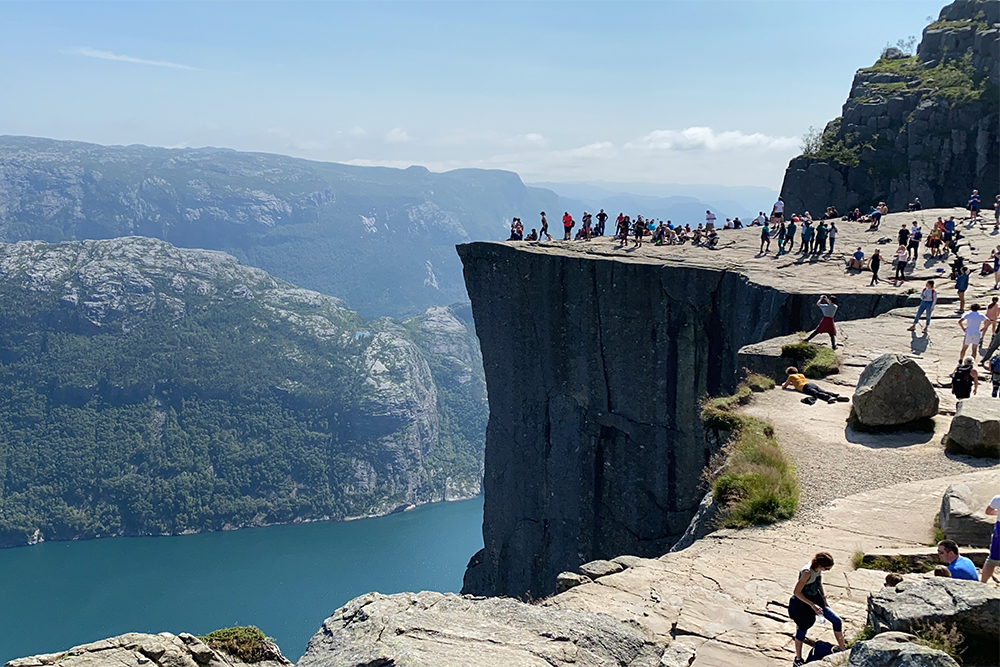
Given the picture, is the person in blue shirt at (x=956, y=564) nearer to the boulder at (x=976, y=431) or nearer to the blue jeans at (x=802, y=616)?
the blue jeans at (x=802, y=616)

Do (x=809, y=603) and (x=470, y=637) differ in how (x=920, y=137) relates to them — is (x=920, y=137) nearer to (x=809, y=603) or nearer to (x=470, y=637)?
(x=809, y=603)

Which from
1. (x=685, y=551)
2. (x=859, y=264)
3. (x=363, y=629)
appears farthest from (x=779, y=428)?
(x=859, y=264)

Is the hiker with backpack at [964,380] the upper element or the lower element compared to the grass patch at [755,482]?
upper

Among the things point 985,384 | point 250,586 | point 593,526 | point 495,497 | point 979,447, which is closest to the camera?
point 979,447

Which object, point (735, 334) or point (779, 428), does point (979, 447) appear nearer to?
point (779, 428)

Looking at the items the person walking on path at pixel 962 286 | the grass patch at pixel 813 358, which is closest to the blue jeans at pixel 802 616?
the grass patch at pixel 813 358
